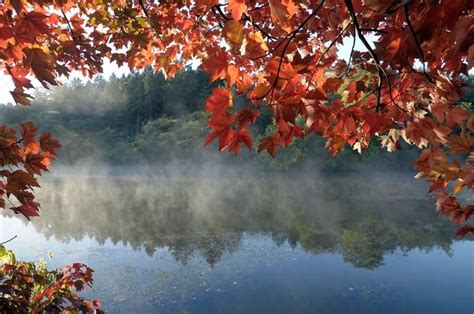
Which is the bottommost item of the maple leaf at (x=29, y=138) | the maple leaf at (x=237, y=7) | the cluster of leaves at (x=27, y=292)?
the cluster of leaves at (x=27, y=292)

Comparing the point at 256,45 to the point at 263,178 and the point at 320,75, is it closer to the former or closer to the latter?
the point at 320,75

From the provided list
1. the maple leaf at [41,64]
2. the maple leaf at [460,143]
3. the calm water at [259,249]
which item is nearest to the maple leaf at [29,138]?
the maple leaf at [41,64]

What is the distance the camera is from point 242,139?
4.33 ft

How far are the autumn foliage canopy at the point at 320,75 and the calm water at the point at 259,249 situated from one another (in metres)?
5.15

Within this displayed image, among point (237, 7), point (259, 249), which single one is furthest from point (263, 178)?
point (237, 7)

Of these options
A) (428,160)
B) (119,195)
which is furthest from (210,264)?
(119,195)

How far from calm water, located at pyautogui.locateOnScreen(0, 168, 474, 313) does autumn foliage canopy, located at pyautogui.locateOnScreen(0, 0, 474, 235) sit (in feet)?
16.9

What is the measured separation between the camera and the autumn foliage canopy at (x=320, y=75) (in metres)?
1.09

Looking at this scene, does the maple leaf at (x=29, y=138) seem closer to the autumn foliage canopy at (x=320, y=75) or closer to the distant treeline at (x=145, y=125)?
the autumn foliage canopy at (x=320, y=75)

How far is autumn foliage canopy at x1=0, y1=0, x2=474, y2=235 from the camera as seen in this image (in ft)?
3.57

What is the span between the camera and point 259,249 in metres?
9.29

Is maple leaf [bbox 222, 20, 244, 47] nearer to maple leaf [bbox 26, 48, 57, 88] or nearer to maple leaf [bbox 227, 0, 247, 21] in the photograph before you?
maple leaf [bbox 227, 0, 247, 21]

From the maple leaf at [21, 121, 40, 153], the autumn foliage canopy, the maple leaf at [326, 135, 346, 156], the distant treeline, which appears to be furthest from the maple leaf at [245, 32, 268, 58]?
the distant treeline

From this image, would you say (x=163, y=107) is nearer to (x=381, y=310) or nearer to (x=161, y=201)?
(x=161, y=201)
